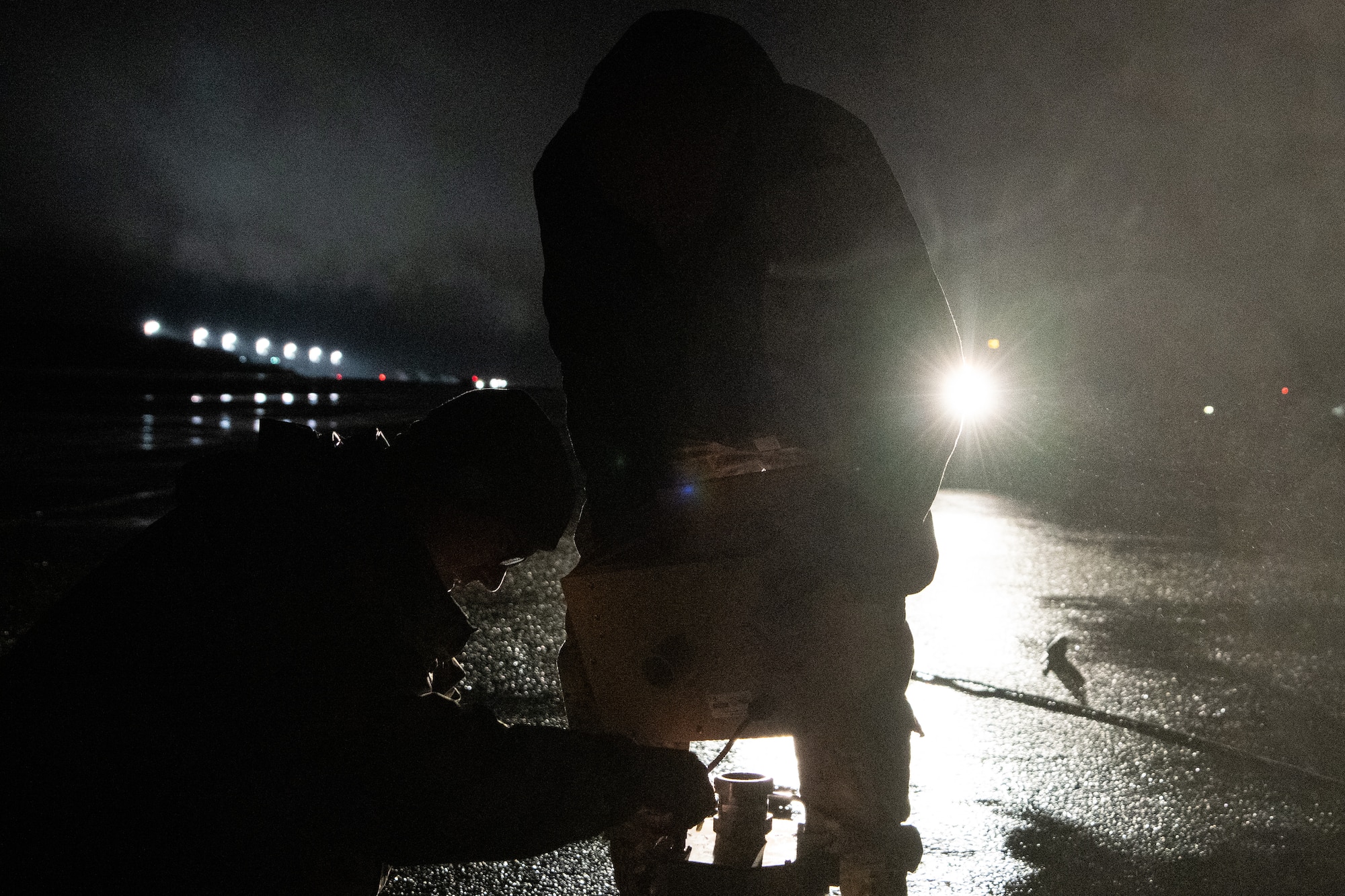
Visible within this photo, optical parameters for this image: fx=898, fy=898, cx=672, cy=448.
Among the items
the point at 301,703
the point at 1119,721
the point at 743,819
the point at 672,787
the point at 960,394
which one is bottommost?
the point at 1119,721

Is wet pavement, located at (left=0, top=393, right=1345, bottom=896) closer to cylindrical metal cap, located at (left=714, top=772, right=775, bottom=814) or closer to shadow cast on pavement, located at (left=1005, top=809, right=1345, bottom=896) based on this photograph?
shadow cast on pavement, located at (left=1005, top=809, right=1345, bottom=896)

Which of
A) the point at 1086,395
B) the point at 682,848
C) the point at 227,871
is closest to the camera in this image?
the point at 227,871

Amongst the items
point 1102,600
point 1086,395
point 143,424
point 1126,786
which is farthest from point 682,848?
point 1086,395

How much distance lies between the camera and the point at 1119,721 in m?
4.36

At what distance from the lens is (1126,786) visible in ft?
11.9

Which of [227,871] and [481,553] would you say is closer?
[227,871]

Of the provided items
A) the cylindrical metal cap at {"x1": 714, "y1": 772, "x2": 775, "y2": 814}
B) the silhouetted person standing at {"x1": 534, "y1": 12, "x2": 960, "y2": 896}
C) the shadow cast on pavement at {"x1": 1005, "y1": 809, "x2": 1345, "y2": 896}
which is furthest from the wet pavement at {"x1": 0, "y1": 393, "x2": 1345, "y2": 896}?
the silhouetted person standing at {"x1": 534, "y1": 12, "x2": 960, "y2": 896}

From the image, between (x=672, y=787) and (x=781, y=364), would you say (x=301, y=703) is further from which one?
(x=781, y=364)

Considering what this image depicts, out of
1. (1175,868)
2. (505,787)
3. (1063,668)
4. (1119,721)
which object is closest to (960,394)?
(505,787)

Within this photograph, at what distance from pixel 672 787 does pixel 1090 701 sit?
3.71 meters

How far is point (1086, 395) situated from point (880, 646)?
35747mm

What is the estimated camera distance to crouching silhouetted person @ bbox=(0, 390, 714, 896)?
4.88ft

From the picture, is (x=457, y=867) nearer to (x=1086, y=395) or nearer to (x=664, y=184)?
(x=664, y=184)

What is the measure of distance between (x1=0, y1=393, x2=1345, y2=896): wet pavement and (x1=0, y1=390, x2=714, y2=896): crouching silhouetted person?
17cm
